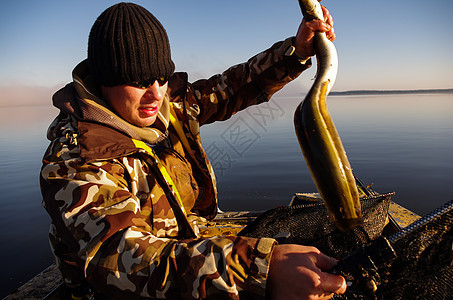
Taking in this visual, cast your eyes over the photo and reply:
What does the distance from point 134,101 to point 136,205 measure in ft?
2.62

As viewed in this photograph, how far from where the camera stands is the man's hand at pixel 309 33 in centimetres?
212

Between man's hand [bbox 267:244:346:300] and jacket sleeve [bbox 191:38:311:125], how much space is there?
1.85 metres

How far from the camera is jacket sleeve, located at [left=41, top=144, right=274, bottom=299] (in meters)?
1.18

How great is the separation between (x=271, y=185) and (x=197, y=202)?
5075 mm

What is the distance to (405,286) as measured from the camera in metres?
1.34

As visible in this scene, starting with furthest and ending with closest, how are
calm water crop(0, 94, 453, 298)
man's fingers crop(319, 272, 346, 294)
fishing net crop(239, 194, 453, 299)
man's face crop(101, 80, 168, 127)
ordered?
calm water crop(0, 94, 453, 298)
man's face crop(101, 80, 168, 127)
fishing net crop(239, 194, 453, 299)
man's fingers crop(319, 272, 346, 294)

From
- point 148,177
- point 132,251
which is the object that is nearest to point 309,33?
point 148,177

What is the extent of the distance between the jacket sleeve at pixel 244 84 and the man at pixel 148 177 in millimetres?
10

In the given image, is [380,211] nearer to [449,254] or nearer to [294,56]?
[449,254]

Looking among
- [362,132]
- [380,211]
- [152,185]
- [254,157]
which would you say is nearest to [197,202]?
[152,185]

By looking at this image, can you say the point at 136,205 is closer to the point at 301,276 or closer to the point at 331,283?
the point at 301,276

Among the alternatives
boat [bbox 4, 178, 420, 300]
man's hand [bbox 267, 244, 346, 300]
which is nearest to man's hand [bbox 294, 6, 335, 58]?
boat [bbox 4, 178, 420, 300]

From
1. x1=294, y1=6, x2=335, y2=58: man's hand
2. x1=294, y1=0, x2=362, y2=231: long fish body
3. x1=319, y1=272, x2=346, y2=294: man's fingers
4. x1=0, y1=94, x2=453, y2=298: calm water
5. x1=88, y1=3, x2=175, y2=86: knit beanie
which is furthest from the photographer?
x1=0, y1=94, x2=453, y2=298: calm water

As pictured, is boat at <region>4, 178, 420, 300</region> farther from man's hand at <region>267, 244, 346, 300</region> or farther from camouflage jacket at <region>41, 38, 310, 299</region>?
man's hand at <region>267, 244, 346, 300</region>
